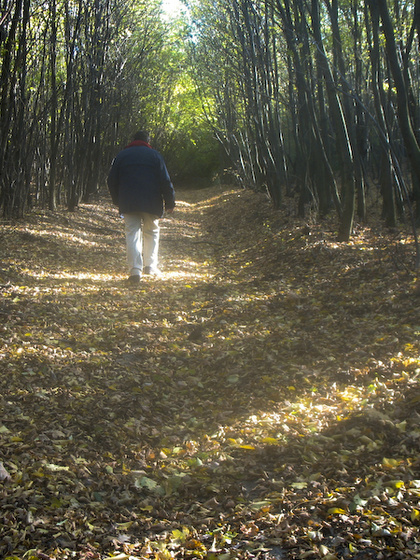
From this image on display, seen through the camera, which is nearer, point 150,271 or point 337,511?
point 337,511

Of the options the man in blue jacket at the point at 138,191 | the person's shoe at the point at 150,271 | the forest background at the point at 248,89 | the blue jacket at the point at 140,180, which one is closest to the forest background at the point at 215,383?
the forest background at the point at 248,89

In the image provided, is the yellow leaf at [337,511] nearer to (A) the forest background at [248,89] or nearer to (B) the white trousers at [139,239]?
(A) the forest background at [248,89]

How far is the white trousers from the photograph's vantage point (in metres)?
7.82

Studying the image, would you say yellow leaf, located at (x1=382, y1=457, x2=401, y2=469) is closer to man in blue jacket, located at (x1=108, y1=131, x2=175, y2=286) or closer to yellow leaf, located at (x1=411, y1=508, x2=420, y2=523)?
yellow leaf, located at (x1=411, y1=508, x2=420, y2=523)

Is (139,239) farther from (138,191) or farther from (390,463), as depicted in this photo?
(390,463)

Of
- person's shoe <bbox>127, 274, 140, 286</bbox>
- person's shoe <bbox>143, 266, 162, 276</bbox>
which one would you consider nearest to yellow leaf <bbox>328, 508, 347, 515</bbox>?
person's shoe <bbox>127, 274, 140, 286</bbox>

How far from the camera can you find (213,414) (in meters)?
4.02

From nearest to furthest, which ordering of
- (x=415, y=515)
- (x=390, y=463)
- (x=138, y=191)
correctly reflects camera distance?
(x=415, y=515) < (x=390, y=463) < (x=138, y=191)

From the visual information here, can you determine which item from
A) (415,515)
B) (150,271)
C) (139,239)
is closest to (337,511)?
(415,515)

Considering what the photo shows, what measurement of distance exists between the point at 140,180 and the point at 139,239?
92 cm

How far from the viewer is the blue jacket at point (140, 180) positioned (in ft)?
25.9

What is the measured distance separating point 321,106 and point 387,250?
5.47 meters

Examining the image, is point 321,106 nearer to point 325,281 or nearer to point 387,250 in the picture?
point 387,250

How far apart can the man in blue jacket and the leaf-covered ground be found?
595mm
